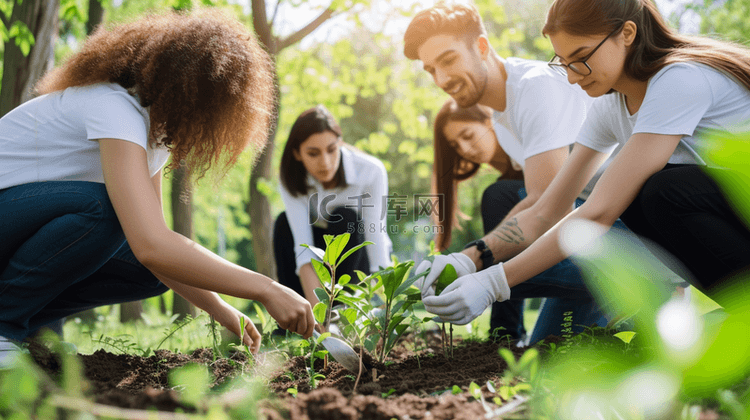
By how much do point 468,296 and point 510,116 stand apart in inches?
57.2

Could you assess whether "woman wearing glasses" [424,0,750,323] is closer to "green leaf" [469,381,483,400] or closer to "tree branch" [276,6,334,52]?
"green leaf" [469,381,483,400]

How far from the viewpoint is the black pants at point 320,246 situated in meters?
3.41

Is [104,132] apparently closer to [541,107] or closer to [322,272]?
[322,272]

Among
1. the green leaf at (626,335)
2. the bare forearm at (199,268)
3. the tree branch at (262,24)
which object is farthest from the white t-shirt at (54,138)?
the tree branch at (262,24)

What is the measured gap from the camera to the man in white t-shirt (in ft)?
6.81

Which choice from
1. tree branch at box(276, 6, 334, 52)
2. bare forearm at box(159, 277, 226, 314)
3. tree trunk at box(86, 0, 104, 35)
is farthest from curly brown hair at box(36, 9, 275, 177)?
tree trunk at box(86, 0, 104, 35)

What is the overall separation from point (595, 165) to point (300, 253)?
183 cm

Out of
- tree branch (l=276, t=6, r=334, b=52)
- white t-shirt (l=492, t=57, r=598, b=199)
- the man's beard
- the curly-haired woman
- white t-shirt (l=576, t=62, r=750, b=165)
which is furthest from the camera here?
tree branch (l=276, t=6, r=334, b=52)

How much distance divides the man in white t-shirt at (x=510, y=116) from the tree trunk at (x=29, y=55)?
220 centimetres

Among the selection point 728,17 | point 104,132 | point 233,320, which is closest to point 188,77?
point 104,132

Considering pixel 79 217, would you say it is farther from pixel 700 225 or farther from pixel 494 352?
pixel 700 225

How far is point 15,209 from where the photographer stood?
62.2 inches

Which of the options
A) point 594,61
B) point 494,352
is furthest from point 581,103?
point 494,352

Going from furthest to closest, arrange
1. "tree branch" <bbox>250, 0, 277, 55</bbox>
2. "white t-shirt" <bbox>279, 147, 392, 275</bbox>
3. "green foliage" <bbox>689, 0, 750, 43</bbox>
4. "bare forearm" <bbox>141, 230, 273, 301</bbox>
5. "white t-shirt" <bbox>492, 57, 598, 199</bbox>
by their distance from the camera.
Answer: "green foliage" <bbox>689, 0, 750, 43</bbox>
"tree branch" <bbox>250, 0, 277, 55</bbox>
"white t-shirt" <bbox>279, 147, 392, 275</bbox>
"white t-shirt" <bbox>492, 57, 598, 199</bbox>
"bare forearm" <bbox>141, 230, 273, 301</bbox>
